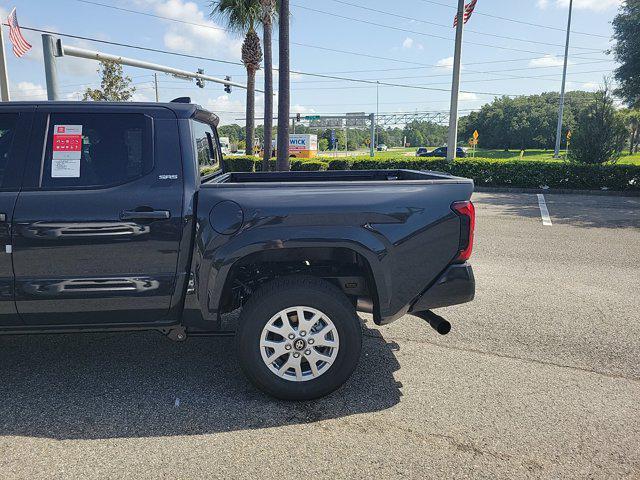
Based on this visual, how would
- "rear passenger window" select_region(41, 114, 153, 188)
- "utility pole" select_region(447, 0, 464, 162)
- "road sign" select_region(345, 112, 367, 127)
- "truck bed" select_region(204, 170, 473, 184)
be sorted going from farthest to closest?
1. "road sign" select_region(345, 112, 367, 127)
2. "utility pole" select_region(447, 0, 464, 162)
3. "truck bed" select_region(204, 170, 473, 184)
4. "rear passenger window" select_region(41, 114, 153, 188)

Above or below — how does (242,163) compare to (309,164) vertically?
below

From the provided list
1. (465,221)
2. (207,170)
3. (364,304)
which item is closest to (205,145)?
(207,170)

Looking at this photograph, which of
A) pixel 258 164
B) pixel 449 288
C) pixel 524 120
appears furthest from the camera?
pixel 524 120

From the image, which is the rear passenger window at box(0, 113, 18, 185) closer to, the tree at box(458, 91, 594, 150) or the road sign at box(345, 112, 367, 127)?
the road sign at box(345, 112, 367, 127)

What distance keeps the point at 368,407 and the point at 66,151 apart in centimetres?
258

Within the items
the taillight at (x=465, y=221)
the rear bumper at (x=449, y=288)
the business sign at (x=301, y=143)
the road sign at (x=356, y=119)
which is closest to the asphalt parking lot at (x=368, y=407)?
the rear bumper at (x=449, y=288)

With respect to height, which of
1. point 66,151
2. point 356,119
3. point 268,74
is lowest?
point 66,151

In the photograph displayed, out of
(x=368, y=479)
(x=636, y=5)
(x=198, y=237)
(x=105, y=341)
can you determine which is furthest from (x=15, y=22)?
(x=636, y=5)

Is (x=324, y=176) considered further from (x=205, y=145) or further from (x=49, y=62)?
(x=49, y=62)

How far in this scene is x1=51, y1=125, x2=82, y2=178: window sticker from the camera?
10.1 ft

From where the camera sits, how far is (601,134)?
681 inches

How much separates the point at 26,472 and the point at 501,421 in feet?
8.81

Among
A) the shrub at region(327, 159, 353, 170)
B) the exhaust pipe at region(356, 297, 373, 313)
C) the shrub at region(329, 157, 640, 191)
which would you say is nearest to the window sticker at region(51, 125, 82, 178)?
the exhaust pipe at region(356, 297, 373, 313)

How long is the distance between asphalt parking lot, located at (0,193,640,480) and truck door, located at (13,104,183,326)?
62 centimetres
